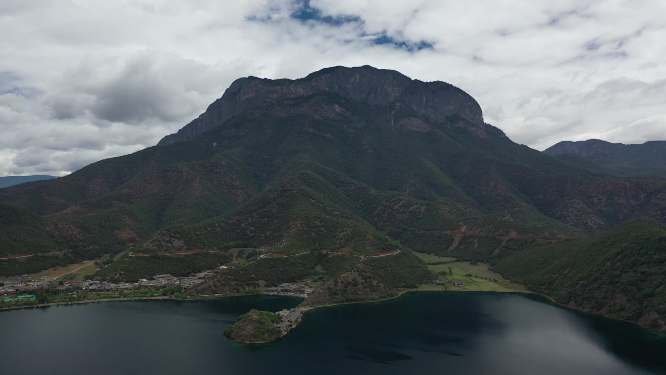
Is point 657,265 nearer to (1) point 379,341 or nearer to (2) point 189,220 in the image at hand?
(1) point 379,341

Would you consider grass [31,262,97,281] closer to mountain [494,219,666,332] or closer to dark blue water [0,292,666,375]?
dark blue water [0,292,666,375]

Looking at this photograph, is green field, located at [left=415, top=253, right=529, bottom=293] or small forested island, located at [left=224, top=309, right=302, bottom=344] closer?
small forested island, located at [left=224, top=309, right=302, bottom=344]

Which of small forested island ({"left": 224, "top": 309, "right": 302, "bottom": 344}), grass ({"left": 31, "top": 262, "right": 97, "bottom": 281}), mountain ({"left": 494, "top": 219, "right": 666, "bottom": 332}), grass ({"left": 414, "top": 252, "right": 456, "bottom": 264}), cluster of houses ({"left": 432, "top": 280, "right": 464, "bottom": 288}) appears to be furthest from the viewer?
grass ({"left": 414, "top": 252, "right": 456, "bottom": 264})

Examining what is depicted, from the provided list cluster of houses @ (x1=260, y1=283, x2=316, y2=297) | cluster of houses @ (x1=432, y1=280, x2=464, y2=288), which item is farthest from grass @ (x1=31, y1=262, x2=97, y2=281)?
cluster of houses @ (x1=432, y1=280, x2=464, y2=288)

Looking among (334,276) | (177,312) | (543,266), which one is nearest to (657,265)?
(543,266)

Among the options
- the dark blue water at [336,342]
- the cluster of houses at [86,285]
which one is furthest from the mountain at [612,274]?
the cluster of houses at [86,285]

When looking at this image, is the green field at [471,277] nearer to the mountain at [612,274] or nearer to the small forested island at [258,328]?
the mountain at [612,274]
